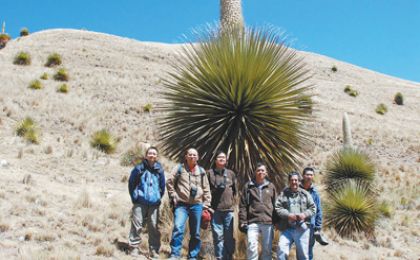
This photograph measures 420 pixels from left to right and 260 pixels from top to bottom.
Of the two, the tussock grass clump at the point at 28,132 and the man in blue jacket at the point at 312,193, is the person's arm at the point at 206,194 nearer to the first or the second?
the man in blue jacket at the point at 312,193

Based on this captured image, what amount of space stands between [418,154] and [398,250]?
15089 mm

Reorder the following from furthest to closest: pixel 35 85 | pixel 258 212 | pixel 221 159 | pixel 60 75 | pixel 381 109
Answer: pixel 381 109 < pixel 60 75 < pixel 35 85 < pixel 221 159 < pixel 258 212

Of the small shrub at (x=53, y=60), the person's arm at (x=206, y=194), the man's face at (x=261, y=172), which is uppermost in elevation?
the small shrub at (x=53, y=60)

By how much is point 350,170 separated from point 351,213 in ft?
7.85

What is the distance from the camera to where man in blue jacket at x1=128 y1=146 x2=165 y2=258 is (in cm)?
552

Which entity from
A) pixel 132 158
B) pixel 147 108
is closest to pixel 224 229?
pixel 132 158

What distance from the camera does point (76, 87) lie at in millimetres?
24234

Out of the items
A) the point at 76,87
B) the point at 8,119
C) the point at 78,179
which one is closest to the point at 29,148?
the point at 78,179

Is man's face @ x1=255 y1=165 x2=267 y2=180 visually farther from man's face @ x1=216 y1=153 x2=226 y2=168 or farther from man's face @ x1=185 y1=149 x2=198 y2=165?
man's face @ x1=185 y1=149 x2=198 y2=165

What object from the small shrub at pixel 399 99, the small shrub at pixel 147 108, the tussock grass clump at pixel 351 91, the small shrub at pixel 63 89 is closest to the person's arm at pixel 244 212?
the small shrub at pixel 147 108

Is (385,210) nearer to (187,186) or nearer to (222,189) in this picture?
(222,189)

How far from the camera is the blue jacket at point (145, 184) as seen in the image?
18.0 feet

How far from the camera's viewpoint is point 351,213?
10602mm

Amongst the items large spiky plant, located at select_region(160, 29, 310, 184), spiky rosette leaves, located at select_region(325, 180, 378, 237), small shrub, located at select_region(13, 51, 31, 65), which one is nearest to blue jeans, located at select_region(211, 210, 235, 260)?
large spiky plant, located at select_region(160, 29, 310, 184)
